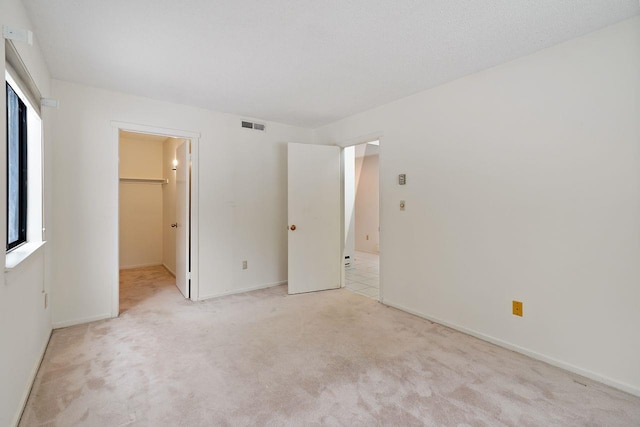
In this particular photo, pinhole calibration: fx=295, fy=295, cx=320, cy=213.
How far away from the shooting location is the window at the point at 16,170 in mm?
1852

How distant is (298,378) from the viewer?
2.02 m

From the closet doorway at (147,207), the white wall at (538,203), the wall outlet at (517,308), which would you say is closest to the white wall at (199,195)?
the closet doorway at (147,207)

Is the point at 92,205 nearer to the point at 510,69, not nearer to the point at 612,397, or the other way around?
the point at 510,69

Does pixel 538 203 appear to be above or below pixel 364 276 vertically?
above

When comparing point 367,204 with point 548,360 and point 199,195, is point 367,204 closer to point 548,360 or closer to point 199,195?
point 199,195

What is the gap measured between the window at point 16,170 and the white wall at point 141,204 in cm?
336

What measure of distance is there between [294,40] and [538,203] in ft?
7.21

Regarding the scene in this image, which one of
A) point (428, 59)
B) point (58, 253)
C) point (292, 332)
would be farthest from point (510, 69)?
point (58, 253)

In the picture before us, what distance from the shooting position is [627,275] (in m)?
1.90

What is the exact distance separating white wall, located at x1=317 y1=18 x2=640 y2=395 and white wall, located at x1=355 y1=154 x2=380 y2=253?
4167 millimetres

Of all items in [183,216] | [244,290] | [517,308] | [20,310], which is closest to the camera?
[20,310]

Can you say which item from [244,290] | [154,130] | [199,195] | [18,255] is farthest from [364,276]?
[18,255]

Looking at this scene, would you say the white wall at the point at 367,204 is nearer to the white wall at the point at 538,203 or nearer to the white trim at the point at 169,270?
the white wall at the point at 538,203

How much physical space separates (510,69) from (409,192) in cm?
136
